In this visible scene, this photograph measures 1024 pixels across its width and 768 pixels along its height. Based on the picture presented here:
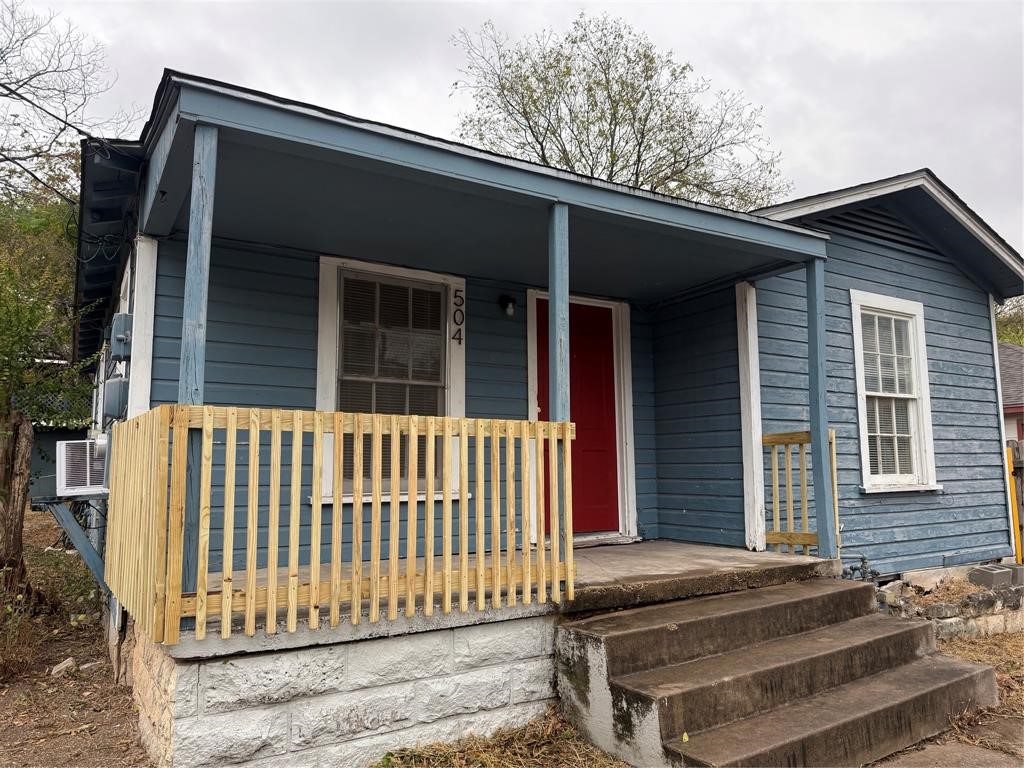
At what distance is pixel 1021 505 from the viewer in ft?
22.8

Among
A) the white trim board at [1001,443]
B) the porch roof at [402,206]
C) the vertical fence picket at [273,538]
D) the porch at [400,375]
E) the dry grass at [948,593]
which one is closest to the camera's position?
the vertical fence picket at [273,538]

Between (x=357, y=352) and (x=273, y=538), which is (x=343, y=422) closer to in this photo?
(x=273, y=538)

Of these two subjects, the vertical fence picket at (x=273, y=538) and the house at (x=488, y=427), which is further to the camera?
the house at (x=488, y=427)

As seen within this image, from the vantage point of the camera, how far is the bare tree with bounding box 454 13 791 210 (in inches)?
602

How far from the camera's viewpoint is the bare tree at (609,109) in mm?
15289

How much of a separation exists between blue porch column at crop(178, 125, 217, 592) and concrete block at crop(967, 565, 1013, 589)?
655 centimetres

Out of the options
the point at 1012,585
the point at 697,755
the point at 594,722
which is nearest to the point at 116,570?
the point at 594,722

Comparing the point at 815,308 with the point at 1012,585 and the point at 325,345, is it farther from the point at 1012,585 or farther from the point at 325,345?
the point at 1012,585

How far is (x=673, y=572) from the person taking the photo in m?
3.75

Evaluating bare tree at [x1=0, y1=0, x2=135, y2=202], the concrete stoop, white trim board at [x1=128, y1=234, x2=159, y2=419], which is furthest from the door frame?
bare tree at [x1=0, y1=0, x2=135, y2=202]

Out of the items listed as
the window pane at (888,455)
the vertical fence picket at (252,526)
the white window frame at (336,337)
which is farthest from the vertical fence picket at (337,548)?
the window pane at (888,455)

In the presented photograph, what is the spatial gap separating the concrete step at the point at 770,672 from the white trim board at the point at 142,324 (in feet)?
9.38

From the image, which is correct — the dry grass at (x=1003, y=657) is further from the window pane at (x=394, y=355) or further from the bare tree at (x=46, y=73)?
the bare tree at (x=46, y=73)

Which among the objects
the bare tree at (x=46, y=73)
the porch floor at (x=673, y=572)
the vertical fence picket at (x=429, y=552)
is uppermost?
the bare tree at (x=46, y=73)
